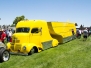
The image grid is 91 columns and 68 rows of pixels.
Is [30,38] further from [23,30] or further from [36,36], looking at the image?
[23,30]

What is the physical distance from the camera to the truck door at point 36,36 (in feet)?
52.6

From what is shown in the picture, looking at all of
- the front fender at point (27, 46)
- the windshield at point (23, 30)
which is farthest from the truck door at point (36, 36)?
the front fender at point (27, 46)

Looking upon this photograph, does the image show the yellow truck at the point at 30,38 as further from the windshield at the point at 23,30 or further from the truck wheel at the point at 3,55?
the truck wheel at the point at 3,55

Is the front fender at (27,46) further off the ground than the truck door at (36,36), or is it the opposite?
the truck door at (36,36)

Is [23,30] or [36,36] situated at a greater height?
[23,30]

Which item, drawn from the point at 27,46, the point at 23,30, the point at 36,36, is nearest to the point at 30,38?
the point at 36,36

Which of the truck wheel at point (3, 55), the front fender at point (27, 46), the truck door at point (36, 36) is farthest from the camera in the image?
the truck door at point (36, 36)

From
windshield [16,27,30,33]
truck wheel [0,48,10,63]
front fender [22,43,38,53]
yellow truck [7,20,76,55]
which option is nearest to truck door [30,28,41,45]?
yellow truck [7,20,76,55]

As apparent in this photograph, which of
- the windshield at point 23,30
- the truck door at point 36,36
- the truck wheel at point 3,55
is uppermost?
the windshield at point 23,30

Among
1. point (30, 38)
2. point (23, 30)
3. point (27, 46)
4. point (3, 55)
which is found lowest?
point (3, 55)

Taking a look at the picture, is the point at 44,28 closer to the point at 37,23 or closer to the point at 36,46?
the point at 37,23

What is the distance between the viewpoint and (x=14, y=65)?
11633mm

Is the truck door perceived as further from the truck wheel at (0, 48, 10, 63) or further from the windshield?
the truck wheel at (0, 48, 10, 63)

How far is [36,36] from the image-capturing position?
16344mm
